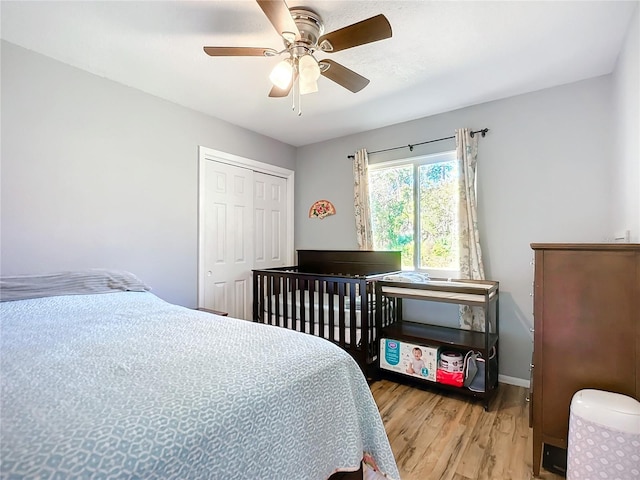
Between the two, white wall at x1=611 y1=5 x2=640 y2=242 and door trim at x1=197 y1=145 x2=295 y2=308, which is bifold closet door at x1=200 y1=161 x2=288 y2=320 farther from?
white wall at x1=611 y1=5 x2=640 y2=242

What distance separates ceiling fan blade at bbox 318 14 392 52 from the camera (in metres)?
1.41

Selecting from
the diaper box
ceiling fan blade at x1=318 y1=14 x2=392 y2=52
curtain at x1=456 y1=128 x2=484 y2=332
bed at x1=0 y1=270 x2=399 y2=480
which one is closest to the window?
curtain at x1=456 y1=128 x2=484 y2=332

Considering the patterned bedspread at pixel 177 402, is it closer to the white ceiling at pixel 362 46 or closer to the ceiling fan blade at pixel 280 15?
the ceiling fan blade at pixel 280 15

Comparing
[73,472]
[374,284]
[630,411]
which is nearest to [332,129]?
[374,284]

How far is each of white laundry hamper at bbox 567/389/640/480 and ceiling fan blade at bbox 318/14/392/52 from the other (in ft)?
6.43

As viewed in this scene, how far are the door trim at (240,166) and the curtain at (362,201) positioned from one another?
39.1 inches

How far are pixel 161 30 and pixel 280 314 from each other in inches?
96.7

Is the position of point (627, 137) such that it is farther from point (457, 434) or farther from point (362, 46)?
point (457, 434)

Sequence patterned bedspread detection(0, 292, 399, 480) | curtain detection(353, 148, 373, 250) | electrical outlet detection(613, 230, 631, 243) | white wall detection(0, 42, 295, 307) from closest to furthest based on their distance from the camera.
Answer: patterned bedspread detection(0, 292, 399, 480), electrical outlet detection(613, 230, 631, 243), white wall detection(0, 42, 295, 307), curtain detection(353, 148, 373, 250)

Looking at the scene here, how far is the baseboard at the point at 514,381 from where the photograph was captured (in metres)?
2.58

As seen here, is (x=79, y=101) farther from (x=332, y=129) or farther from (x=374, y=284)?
(x=374, y=284)

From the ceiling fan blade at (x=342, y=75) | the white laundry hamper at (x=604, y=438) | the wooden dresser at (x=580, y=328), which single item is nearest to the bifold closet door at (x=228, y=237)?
the ceiling fan blade at (x=342, y=75)

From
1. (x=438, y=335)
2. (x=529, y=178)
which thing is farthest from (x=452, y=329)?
(x=529, y=178)

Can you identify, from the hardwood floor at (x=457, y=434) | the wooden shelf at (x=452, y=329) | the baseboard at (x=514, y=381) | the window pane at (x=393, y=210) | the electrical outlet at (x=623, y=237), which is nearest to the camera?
the hardwood floor at (x=457, y=434)
